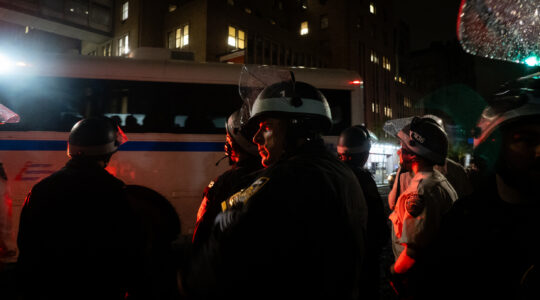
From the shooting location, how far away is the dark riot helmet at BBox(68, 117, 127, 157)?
2451 mm

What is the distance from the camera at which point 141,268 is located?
2.41 m

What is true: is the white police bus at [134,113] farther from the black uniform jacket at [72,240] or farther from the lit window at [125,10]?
the lit window at [125,10]

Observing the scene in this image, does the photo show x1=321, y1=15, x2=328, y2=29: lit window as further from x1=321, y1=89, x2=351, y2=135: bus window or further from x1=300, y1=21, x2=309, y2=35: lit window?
x1=321, y1=89, x2=351, y2=135: bus window

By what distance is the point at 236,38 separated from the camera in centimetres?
2745

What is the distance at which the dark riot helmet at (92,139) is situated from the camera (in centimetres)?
245

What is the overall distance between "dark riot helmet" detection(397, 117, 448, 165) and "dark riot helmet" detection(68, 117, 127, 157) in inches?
98.9

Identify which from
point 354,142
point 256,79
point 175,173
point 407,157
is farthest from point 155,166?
point 407,157

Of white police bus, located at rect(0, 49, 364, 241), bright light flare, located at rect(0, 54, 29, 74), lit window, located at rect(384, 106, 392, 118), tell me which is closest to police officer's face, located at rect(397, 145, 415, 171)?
white police bus, located at rect(0, 49, 364, 241)

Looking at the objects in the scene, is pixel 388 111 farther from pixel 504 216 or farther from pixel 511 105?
pixel 504 216

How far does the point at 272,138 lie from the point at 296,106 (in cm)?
20

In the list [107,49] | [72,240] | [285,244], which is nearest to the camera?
[285,244]

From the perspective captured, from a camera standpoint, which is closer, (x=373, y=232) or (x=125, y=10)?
(x=373, y=232)

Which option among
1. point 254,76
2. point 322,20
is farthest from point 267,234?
point 322,20

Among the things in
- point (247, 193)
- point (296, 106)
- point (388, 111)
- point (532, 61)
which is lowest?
point (247, 193)
